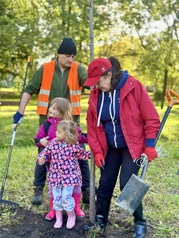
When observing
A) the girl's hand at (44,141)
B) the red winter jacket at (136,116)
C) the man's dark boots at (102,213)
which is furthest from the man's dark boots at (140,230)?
the girl's hand at (44,141)

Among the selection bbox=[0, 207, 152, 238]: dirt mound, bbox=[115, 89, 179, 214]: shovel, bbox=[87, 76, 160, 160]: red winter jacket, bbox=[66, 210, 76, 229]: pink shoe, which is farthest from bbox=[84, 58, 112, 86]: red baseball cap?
bbox=[0, 207, 152, 238]: dirt mound

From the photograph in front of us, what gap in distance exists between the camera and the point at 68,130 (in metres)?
3.70

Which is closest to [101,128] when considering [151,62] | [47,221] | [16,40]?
[47,221]

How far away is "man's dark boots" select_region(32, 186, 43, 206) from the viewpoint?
14.6 ft

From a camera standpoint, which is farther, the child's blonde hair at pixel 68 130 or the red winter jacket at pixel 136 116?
the child's blonde hair at pixel 68 130

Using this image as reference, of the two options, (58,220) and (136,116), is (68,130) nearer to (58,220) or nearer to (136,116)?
(136,116)

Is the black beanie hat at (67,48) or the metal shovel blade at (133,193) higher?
the black beanie hat at (67,48)

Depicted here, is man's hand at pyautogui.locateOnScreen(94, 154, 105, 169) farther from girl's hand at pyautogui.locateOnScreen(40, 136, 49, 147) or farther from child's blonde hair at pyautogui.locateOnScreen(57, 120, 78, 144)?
girl's hand at pyautogui.locateOnScreen(40, 136, 49, 147)

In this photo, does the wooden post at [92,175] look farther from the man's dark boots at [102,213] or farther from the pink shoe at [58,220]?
the pink shoe at [58,220]

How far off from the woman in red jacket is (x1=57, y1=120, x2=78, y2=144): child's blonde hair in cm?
21

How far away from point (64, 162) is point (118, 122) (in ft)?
2.36

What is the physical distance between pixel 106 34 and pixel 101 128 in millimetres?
23704

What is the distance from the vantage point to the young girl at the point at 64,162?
3727 millimetres

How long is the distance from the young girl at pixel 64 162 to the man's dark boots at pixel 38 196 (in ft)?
2.31
